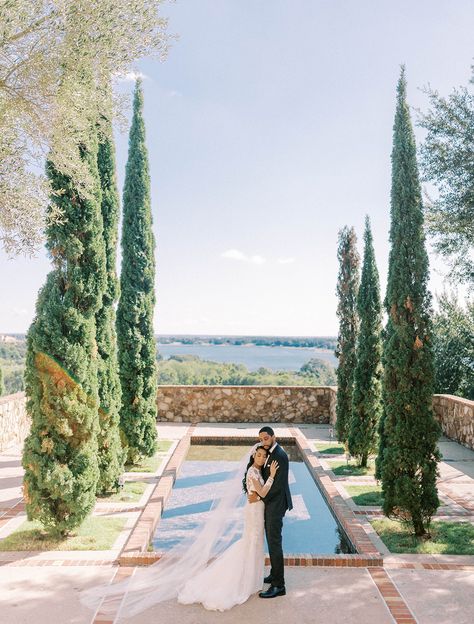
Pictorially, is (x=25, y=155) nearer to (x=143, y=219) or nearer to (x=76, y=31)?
(x=76, y=31)

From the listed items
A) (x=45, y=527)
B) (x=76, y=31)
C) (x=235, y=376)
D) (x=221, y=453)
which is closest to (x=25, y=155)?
(x=76, y=31)

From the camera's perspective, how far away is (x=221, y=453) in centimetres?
1311

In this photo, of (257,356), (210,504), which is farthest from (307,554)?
(257,356)

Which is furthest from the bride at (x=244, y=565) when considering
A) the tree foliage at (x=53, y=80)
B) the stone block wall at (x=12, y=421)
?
the stone block wall at (x=12, y=421)

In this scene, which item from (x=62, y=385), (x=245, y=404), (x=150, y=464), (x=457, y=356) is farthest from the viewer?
(x=457, y=356)

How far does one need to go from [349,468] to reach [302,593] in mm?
5798

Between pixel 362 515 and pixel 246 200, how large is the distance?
19.2 m

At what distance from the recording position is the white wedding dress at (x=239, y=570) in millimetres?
4961

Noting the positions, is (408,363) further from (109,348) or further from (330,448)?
(330,448)

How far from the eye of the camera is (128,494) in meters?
8.77

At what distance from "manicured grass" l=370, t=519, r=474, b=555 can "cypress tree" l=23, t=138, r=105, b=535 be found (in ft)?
13.7

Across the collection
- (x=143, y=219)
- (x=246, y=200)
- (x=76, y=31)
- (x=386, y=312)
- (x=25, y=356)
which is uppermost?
(x=246, y=200)

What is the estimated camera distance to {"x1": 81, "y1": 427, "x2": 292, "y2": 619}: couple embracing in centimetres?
497

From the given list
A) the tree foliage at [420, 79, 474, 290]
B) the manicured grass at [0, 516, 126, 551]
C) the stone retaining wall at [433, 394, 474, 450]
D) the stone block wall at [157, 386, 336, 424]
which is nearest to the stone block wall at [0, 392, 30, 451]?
the stone block wall at [157, 386, 336, 424]
